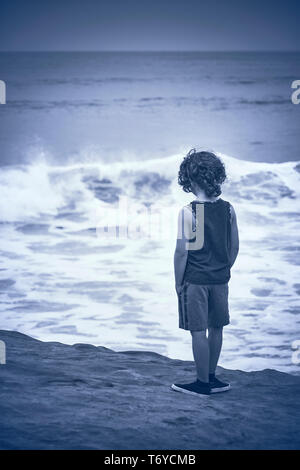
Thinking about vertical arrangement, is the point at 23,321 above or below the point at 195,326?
below

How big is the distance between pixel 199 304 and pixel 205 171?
0.57m

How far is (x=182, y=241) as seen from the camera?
7.97ft

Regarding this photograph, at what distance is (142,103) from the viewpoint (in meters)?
26.9

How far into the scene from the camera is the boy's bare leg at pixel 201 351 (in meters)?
2.48

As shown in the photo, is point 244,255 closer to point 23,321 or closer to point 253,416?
point 23,321

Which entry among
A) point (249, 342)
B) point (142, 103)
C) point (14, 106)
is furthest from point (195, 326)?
point (142, 103)

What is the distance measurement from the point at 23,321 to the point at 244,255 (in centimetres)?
314

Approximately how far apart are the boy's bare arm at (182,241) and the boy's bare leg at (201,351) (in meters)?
0.24

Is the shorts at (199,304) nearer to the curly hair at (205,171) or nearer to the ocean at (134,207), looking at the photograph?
the curly hair at (205,171)

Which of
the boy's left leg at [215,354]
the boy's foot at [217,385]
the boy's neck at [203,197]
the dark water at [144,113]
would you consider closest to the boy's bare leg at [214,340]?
the boy's left leg at [215,354]

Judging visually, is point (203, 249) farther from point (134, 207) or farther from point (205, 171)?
point (134, 207)

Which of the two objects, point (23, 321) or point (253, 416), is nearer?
point (253, 416)

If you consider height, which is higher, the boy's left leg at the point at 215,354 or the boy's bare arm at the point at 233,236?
the boy's bare arm at the point at 233,236
